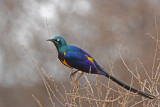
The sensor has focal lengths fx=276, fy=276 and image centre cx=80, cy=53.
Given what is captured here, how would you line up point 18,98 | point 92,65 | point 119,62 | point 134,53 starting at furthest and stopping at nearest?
1. point 18,98
2. point 134,53
3. point 119,62
4. point 92,65

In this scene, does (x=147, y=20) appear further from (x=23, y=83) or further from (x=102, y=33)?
(x=23, y=83)

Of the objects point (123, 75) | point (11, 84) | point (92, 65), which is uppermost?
point (92, 65)

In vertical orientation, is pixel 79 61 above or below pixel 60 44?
below

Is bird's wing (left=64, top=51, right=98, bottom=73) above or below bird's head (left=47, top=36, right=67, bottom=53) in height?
below

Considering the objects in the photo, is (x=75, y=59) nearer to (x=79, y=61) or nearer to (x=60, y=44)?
(x=79, y=61)

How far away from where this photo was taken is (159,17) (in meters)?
5.58

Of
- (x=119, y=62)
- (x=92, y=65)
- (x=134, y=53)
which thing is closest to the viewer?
(x=92, y=65)

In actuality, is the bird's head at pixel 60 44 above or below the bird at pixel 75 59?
above

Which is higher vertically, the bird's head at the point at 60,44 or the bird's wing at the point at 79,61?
the bird's head at the point at 60,44

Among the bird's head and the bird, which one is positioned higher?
the bird's head

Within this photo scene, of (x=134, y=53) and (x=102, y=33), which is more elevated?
(x=102, y=33)

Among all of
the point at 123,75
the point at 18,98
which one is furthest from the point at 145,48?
the point at 18,98

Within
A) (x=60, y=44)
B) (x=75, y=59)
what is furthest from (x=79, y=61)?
(x=60, y=44)

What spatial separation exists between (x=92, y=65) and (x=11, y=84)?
408 centimetres
